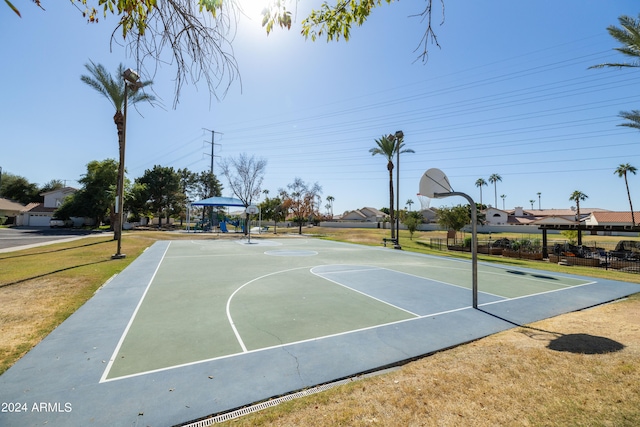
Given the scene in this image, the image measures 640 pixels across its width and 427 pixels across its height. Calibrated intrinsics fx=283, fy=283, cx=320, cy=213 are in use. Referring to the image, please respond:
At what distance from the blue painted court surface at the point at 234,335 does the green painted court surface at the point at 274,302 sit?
40 mm

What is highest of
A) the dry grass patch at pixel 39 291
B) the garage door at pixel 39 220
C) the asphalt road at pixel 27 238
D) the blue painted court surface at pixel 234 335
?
the garage door at pixel 39 220

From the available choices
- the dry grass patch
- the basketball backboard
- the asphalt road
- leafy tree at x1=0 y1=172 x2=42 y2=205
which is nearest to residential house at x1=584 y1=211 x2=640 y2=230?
the basketball backboard

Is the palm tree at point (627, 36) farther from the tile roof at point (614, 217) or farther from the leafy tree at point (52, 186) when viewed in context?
the leafy tree at point (52, 186)

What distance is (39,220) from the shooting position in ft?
163

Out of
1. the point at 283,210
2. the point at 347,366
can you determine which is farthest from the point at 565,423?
the point at 283,210

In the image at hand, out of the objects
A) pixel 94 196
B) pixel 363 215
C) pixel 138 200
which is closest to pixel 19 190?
pixel 138 200

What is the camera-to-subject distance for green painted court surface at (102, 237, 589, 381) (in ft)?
16.9

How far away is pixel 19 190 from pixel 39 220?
1720 centimetres

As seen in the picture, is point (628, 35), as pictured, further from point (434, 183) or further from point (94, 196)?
point (94, 196)

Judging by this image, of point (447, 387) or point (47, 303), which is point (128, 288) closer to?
point (47, 303)

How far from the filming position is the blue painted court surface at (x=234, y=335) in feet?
11.9

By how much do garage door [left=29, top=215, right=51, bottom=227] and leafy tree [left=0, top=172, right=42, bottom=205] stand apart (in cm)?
1325

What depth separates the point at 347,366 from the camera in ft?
14.8

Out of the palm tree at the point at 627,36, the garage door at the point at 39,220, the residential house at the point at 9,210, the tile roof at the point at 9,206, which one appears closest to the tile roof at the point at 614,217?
the palm tree at the point at 627,36
